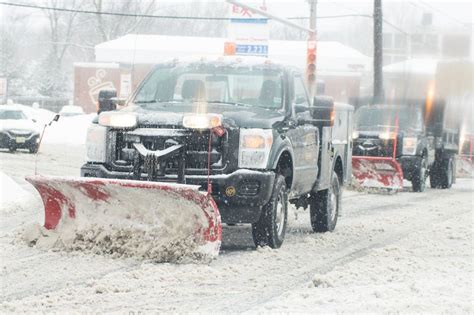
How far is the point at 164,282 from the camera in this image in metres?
7.68

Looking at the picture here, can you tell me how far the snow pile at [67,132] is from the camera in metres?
35.5

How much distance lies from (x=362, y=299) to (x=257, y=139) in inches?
101

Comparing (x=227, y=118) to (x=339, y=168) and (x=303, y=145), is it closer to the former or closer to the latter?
(x=303, y=145)

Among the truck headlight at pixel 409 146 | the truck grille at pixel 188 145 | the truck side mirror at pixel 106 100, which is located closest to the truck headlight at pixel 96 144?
the truck grille at pixel 188 145

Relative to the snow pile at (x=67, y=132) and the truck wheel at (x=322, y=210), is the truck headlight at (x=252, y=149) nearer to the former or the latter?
the truck wheel at (x=322, y=210)

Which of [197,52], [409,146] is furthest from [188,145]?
[197,52]

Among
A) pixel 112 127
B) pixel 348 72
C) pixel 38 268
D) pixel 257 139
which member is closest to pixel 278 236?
pixel 257 139

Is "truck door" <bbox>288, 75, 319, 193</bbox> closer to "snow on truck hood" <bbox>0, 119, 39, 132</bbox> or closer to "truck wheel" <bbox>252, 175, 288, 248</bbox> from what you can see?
"truck wheel" <bbox>252, 175, 288, 248</bbox>

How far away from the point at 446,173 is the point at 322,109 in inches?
544

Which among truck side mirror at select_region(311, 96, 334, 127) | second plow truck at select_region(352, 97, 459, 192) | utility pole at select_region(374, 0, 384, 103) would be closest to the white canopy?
utility pole at select_region(374, 0, 384, 103)

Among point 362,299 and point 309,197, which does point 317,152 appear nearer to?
point 309,197

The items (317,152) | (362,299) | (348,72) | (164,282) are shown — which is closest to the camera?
(362,299)

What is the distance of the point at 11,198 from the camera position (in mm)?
13812

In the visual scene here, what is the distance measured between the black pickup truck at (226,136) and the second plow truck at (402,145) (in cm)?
869
